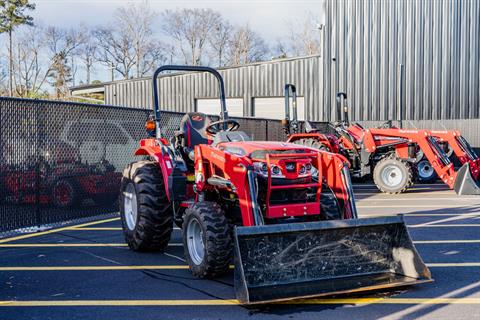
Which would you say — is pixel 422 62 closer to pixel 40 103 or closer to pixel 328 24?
pixel 328 24

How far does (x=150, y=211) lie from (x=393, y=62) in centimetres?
1693

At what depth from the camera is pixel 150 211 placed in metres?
6.86

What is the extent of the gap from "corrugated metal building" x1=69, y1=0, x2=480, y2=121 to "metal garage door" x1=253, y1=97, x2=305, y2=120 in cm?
38

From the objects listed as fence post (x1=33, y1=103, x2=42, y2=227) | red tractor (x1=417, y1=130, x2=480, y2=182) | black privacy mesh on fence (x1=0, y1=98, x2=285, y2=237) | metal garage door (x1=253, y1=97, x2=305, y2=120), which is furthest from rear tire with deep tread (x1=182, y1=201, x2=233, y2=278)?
metal garage door (x1=253, y1=97, x2=305, y2=120)

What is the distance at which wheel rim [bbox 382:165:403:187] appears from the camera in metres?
14.2

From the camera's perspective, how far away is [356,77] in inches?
878

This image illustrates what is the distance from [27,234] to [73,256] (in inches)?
73.8

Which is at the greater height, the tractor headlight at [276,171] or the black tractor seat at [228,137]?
the black tractor seat at [228,137]

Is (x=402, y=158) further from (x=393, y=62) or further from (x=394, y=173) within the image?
(x=393, y=62)

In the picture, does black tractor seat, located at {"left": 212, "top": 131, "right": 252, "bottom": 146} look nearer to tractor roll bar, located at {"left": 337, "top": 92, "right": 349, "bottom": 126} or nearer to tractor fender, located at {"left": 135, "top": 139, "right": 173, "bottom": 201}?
tractor fender, located at {"left": 135, "top": 139, "right": 173, "bottom": 201}

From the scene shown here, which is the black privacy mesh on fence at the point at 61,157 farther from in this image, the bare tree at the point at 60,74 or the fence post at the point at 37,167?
the bare tree at the point at 60,74

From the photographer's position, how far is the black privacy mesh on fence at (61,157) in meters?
8.44

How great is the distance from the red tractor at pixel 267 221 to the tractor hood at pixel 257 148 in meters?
0.01

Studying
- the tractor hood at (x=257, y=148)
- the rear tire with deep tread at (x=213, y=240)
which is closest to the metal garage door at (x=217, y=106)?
the tractor hood at (x=257, y=148)
